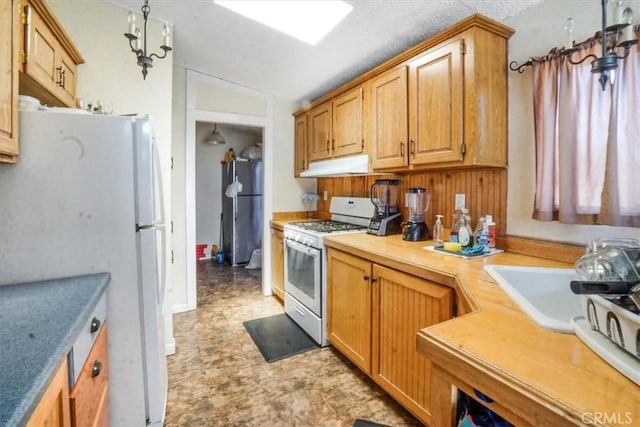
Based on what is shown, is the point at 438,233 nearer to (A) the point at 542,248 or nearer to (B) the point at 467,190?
(B) the point at 467,190

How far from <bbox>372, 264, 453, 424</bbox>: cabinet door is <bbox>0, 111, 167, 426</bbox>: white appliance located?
3.85ft

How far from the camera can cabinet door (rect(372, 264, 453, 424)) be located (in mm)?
1416

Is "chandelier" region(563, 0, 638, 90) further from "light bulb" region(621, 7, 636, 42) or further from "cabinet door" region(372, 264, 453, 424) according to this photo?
"cabinet door" region(372, 264, 453, 424)

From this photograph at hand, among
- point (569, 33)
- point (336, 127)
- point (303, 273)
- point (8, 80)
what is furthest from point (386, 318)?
point (8, 80)

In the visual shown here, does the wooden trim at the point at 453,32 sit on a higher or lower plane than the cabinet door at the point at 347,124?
higher

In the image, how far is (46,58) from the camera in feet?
4.93

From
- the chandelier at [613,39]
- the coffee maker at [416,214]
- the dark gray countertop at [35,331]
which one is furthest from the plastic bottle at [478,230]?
the dark gray countertop at [35,331]

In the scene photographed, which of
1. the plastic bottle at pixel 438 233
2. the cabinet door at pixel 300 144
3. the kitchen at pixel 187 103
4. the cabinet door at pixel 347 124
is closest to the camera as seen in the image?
the kitchen at pixel 187 103

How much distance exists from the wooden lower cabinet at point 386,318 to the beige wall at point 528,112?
2.43ft

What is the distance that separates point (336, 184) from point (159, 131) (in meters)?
1.84

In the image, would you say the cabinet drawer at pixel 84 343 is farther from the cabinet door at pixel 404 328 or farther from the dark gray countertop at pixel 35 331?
the cabinet door at pixel 404 328

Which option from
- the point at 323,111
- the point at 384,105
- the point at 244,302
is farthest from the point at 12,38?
the point at 244,302

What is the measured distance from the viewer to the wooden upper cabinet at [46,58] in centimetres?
130

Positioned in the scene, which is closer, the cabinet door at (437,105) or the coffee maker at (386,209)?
the cabinet door at (437,105)
